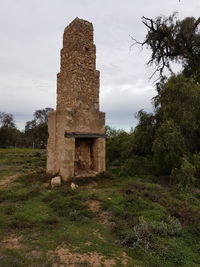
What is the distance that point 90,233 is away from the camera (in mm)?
6004

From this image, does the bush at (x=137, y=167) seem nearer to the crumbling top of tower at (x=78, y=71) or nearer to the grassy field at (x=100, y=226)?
the grassy field at (x=100, y=226)

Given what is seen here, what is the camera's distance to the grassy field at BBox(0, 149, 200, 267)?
16.2ft

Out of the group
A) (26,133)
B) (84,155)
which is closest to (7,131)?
(26,133)

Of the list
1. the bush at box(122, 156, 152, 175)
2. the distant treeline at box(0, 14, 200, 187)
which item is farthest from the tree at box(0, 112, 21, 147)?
the bush at box(122, 156, 152, 175)

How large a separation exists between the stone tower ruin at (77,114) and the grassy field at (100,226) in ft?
6.83

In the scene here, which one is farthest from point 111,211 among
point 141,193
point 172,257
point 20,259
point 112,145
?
point 112,145

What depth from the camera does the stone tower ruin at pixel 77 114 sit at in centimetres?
1122

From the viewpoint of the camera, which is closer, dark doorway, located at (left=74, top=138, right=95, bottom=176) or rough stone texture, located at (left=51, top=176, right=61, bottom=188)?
rough stone texture, located at (left=51, top=176, right=61, bottom=188)

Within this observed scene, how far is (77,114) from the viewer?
11.5 meters

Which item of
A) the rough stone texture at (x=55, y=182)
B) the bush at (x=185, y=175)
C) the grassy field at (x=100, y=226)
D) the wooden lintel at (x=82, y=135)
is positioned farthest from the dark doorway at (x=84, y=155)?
the bush at (x=185, y=175)

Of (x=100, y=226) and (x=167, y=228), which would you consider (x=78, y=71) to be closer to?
(x=100, y=226)

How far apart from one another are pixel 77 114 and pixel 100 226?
20.5 ft

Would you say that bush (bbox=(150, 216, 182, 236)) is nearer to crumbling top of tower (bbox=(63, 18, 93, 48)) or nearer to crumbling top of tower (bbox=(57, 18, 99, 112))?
crumbling top of tower (bbox=(57, 18, 99, 112))

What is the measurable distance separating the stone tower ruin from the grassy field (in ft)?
6.83
